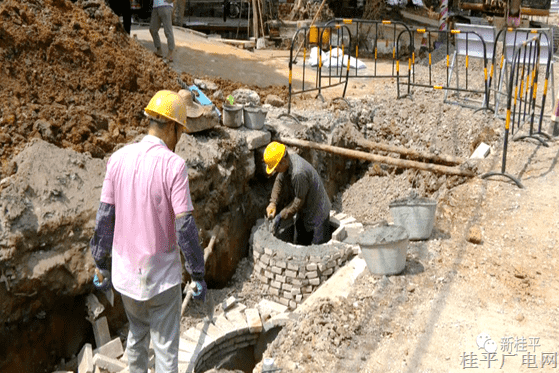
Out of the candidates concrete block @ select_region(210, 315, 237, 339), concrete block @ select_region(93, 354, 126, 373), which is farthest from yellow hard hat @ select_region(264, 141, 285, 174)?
concrete block @ select_region(93, 354, 126, 373)

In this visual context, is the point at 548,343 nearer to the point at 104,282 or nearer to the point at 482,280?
the point at 482,280

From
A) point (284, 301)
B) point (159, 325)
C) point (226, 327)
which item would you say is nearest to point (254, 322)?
point (226, 327)

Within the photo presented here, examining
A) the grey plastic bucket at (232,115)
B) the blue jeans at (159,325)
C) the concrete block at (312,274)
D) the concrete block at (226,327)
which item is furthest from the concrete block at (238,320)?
the grey plastic bucket at (232,115)

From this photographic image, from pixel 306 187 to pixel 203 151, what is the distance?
1.34m

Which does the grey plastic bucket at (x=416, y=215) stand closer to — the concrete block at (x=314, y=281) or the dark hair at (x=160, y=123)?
the concrete block at (x=314, y=281)

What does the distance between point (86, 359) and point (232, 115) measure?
3.76 m

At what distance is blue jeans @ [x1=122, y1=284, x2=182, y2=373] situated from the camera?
12.7ft

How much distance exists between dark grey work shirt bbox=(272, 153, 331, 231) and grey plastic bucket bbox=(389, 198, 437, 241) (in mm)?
1051

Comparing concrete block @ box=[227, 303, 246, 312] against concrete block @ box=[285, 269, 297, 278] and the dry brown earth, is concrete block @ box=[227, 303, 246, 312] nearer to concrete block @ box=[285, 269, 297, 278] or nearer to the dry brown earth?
the dry brown earth

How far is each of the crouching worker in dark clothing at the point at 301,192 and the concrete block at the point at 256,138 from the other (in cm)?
110

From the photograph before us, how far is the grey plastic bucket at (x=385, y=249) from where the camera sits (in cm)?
564

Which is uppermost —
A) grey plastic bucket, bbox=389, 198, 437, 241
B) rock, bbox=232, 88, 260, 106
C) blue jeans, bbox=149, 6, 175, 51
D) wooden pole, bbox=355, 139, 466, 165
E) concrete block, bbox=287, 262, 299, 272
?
blue jeans, bbox=149, 6, 175, 51

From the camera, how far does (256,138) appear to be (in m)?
8.15

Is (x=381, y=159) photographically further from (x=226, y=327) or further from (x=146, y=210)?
(x=146, y=210)
